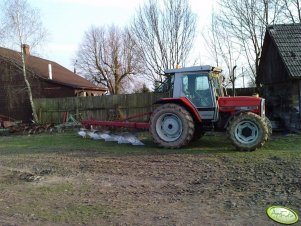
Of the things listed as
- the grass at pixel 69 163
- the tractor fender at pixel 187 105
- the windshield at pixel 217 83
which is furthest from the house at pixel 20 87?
the windshield at pixel 217 83

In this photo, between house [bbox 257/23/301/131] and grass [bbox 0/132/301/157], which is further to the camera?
house [bbox 257/23/301/131]

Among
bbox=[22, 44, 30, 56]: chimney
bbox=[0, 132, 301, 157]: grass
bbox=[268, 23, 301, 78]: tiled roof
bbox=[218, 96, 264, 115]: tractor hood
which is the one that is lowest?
bbox=[0, 132, 301, 157]: grass

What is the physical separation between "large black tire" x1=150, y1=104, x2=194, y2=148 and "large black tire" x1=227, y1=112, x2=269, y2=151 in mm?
1282

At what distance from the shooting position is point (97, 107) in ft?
69.5

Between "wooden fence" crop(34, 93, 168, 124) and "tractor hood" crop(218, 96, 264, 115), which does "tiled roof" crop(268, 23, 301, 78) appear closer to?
"tractor hood" crop(218, 96, 264, 115)

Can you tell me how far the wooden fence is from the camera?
20.4 metres

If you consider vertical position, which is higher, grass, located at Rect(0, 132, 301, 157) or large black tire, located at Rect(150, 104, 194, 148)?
large black tire, located at Rect(150, 104, 194, 148)

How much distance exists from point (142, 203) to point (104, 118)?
1547 cm

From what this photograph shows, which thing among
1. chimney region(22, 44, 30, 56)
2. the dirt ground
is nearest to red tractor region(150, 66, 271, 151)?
the dirt ground

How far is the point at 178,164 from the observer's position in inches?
344

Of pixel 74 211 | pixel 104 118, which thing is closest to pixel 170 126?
pixel 74 211

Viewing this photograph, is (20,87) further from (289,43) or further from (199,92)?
(199,92)

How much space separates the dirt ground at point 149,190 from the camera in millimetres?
5246

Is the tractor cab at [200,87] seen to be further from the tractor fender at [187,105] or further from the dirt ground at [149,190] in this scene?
the dirt ground at [149,190]
